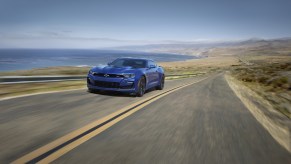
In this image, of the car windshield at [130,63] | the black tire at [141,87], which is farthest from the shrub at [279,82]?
the black tire at [141,87]

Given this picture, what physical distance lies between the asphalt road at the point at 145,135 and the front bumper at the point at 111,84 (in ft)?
7.66

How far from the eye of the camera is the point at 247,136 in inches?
215

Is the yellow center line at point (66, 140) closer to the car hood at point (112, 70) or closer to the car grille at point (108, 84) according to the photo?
the car grille at point (108, 84)

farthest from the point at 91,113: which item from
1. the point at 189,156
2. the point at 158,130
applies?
the point at 189,156

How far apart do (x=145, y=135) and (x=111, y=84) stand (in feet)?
18.2

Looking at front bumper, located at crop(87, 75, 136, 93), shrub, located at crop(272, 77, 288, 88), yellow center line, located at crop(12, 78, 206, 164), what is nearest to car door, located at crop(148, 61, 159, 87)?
front bumper, located at crop(87, 75, 136, 93)

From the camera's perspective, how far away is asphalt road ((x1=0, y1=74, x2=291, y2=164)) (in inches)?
153

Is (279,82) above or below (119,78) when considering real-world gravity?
below

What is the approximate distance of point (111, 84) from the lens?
10.5m

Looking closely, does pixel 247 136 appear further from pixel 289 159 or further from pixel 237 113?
pixel 237 113

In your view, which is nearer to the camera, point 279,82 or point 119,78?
point 119,78

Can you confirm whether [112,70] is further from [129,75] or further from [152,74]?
[152,74]

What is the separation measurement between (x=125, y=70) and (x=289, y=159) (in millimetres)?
7410

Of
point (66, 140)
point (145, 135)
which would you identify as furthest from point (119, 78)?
point (66, 140)
